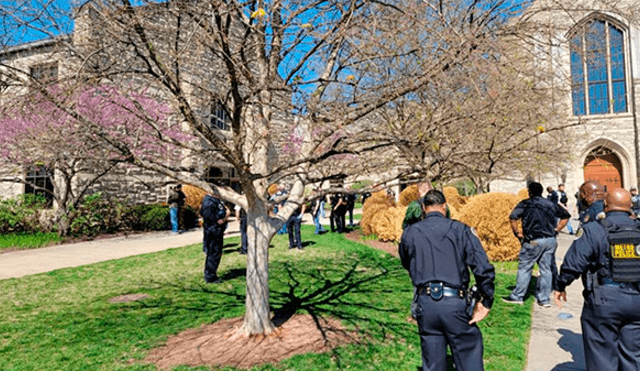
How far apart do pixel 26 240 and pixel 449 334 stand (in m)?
13.0

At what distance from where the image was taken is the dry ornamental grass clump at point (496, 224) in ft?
26.9

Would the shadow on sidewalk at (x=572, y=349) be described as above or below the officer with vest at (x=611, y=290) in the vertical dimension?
below

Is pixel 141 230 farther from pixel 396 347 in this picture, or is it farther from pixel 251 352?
pixel 396 347

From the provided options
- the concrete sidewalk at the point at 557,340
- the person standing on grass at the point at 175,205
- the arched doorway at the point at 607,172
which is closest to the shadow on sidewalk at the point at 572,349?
the concrete sidewalk at the point at 557,340

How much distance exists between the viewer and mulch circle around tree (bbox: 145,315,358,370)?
11.8 feet

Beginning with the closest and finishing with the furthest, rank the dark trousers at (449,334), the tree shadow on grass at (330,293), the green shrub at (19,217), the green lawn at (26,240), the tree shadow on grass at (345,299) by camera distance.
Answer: the dark trousers at (449,334) < the tree shadow on grass at (345,299) < the tree shadow on grass at (330,293) < the green lawn at (26,240) < the green shrub at (19,217)

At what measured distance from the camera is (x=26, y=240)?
35.6 ft

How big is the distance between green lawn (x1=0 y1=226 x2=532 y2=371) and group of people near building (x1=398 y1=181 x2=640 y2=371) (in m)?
0.94

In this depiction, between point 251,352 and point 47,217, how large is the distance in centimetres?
1226

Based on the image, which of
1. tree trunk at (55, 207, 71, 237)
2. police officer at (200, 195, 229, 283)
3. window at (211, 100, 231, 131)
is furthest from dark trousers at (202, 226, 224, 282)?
tree trunk at (55, 207, 71, 237)

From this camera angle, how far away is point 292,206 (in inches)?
172

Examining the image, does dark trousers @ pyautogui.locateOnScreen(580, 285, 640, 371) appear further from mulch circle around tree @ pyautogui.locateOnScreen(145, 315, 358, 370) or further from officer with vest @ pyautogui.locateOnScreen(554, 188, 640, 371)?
mulch circle around tree @ pyautogui.locateOnScreen(145, 315, 358, 370)

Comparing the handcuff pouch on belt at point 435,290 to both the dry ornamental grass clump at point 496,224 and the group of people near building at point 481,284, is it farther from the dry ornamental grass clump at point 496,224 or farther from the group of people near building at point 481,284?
the dry ornamental grass clump at point 496,224

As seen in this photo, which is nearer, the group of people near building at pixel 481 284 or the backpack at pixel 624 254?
the group of people near building at pixel 481 284
